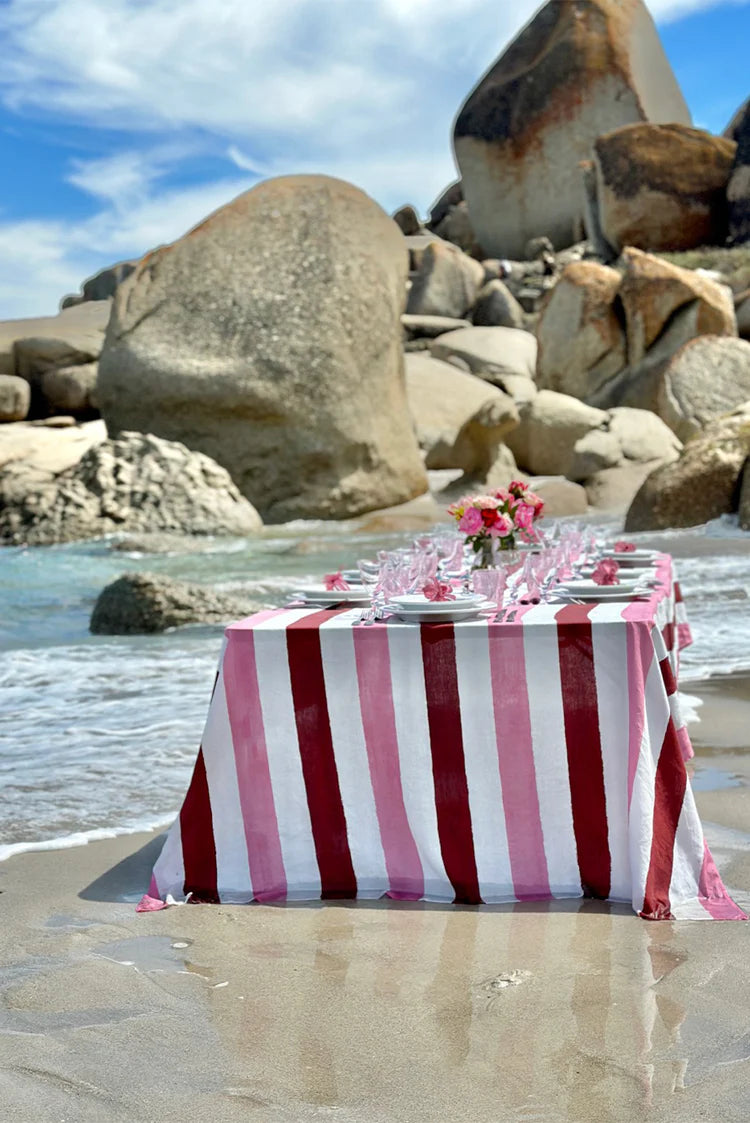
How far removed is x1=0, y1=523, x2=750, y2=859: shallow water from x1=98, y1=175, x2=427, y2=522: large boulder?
130 inches

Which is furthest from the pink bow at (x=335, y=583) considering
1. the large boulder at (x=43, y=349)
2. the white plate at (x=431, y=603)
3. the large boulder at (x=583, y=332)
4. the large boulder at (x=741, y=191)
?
the large boulder at (x=741, y=191)

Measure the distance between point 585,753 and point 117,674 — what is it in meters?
4.16

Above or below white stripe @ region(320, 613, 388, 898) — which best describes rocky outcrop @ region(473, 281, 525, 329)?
above

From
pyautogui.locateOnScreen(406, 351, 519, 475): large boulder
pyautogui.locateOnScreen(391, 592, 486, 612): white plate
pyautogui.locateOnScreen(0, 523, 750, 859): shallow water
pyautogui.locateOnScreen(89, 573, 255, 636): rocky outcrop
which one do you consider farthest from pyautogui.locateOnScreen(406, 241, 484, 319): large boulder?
pyautogui.locateOnScreen(391, 592, 486, 612): white plate

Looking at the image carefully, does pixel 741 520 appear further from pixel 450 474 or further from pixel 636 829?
pixel 636 829

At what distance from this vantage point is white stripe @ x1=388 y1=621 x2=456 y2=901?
328 cm

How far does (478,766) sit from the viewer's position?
3262 mm

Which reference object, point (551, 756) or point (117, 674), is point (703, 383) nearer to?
point (117, 674)

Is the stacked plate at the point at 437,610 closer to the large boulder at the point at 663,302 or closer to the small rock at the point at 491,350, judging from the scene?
the large boulder at the point at 663,302

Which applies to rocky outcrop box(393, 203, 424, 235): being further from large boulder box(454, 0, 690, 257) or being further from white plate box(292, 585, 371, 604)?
white plate box(292, 585, 371, 604)

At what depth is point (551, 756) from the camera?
10.5 feet

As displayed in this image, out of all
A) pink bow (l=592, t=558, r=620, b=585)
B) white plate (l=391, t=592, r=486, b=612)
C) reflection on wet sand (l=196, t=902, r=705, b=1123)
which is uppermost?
white plate (l=391, t=592, r=486, b=612)

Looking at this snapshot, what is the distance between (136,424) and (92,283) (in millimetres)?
29864

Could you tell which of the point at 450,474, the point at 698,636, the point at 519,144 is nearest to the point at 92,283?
the point at 519,144
